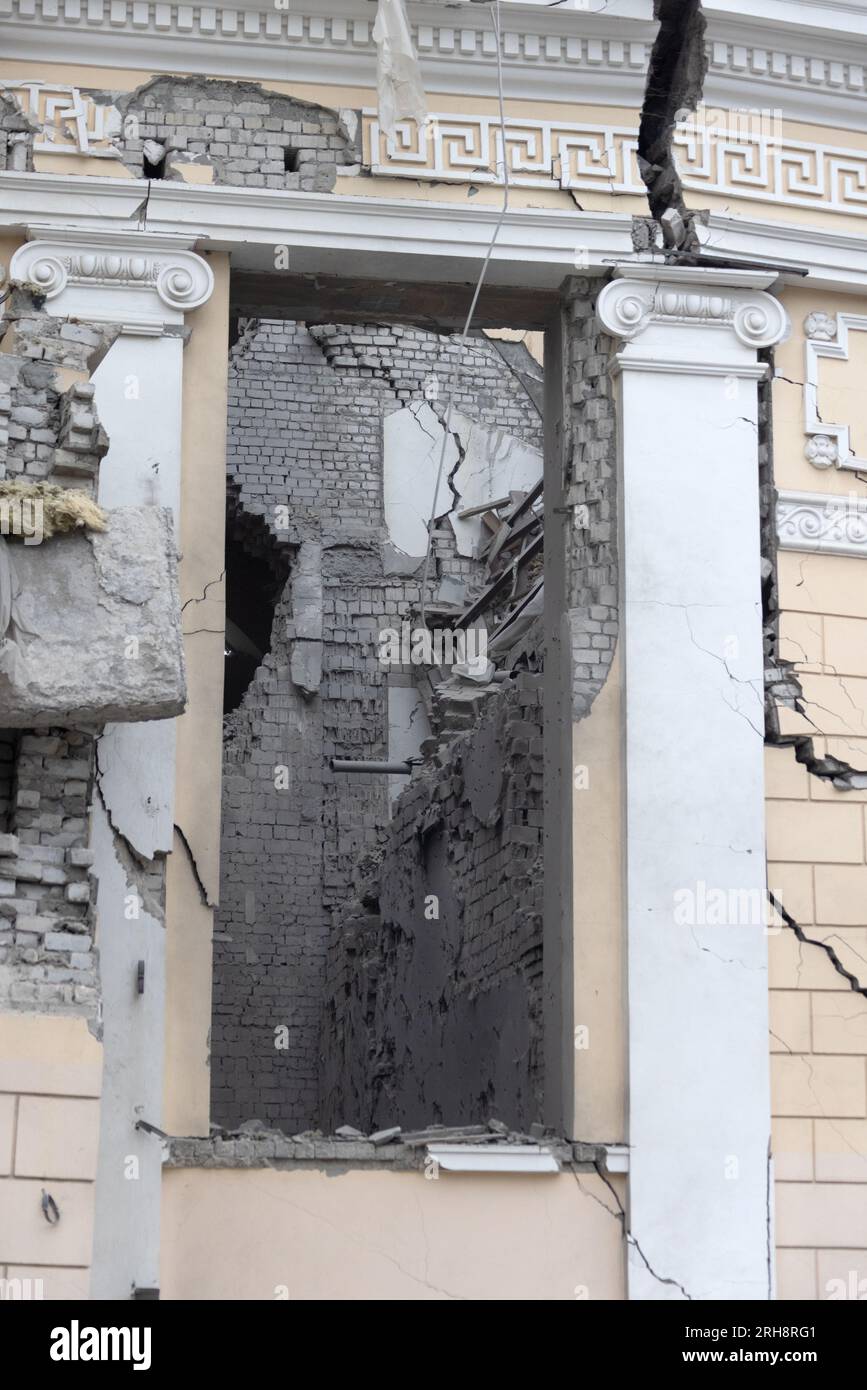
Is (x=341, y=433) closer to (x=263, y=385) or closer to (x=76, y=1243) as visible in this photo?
(x=263, y=385)

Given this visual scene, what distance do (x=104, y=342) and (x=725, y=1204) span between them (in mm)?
3748

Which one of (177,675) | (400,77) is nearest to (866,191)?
(400,77)

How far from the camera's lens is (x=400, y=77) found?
25.9ft

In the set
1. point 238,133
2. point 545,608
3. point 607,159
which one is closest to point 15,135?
point 238,133

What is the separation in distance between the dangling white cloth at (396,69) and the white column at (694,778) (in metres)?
1.06

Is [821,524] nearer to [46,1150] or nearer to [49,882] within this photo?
[49,882]

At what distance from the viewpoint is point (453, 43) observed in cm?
820

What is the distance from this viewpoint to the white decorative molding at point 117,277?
7.77 meters

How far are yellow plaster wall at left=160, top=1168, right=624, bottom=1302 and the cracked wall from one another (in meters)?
8.18

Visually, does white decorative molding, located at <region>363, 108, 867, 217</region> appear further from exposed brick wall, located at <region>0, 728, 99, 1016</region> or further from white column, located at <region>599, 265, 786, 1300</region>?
exposed brick wall, located at <region>0, 728, 99, 1016</region>

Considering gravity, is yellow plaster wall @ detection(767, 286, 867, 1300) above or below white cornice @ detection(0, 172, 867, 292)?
below

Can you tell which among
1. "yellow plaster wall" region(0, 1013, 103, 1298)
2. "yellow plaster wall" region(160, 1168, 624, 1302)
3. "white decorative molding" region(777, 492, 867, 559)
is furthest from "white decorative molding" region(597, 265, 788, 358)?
"yellow plaster wall" region(0, 1013, 103, 1298)

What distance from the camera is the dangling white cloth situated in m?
7.89

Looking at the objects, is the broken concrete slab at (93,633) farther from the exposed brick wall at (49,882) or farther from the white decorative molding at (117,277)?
the white decorative molding at (117,277)
